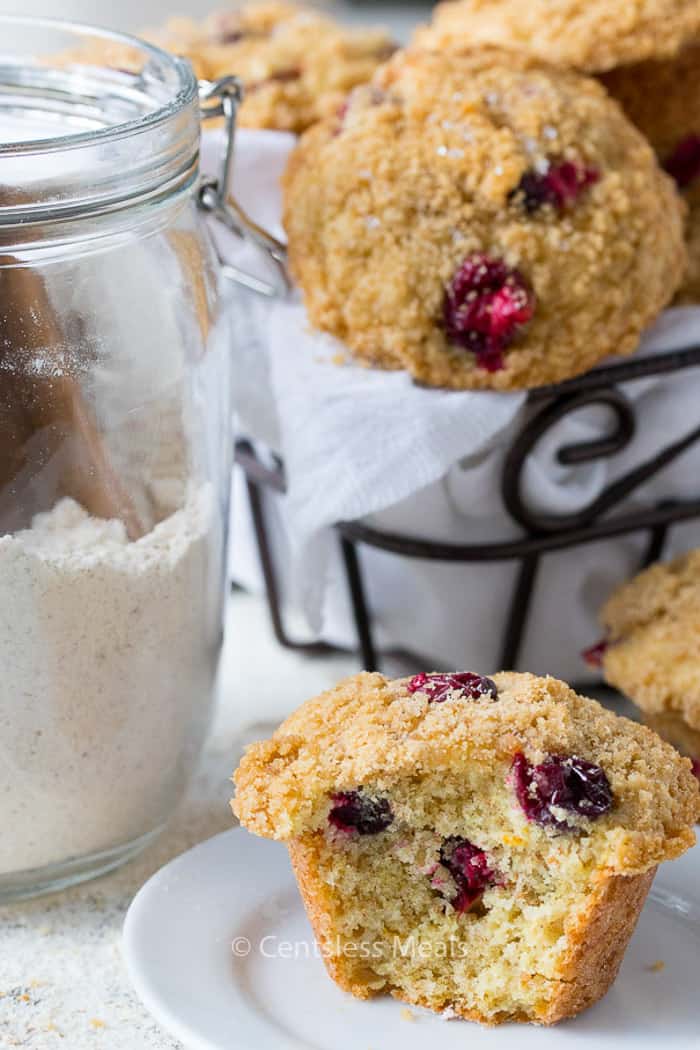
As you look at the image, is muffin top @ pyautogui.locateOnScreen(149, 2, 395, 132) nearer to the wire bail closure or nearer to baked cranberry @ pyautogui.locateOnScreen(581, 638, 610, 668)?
the wire bail closure

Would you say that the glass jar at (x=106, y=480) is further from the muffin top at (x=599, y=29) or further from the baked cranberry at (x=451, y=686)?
the muffin top at (x=599, y=29)

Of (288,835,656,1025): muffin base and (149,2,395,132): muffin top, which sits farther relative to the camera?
(149,2,395,132): muffin top

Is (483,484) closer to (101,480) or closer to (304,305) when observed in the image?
A: (304,305)

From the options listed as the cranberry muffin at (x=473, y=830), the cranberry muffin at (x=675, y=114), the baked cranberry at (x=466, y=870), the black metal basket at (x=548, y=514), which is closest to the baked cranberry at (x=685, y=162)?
the cranberry muffin at (x=675, y=114)

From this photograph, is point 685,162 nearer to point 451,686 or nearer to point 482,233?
point 482,233

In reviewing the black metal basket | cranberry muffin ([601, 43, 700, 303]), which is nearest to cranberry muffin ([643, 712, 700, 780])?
the black metal basket

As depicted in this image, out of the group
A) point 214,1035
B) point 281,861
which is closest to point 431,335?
point 281,861

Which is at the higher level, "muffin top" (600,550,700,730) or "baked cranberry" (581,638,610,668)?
"muffin top" (600,550,700,730)
